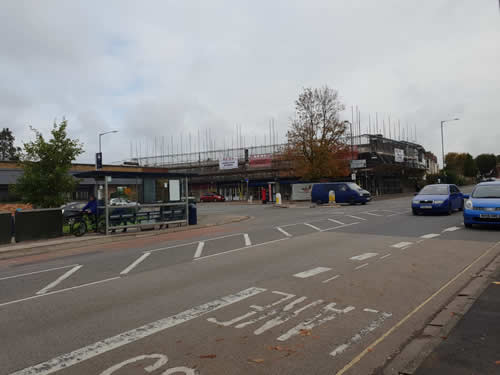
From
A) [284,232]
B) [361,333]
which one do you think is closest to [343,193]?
[284,232]

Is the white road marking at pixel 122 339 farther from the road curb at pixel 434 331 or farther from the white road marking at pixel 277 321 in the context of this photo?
the road curb at pixel 434 331

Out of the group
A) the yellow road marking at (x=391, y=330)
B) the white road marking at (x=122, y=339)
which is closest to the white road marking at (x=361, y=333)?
the yellow road marking at (x=391, y=330)

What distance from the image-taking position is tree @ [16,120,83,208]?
1709 centimetres

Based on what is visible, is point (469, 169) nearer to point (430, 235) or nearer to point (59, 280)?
point (430, 235)

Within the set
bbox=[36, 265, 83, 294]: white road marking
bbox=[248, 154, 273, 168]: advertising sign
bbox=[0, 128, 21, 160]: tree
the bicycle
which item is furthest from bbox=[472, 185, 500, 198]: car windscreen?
bbox=[0, 128, 21, 160]: tree

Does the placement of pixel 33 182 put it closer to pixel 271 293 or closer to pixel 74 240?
pixel 74 240

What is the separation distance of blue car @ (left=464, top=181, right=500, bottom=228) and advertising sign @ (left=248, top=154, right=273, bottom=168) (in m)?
43.5

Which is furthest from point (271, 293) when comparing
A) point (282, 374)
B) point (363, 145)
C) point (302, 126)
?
point (363, 145)

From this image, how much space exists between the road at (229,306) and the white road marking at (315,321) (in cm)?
1

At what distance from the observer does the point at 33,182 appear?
55.6ft

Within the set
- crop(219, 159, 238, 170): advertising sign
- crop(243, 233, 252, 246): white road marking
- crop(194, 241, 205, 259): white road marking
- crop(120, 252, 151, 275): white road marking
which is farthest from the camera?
crop(219, 159, 238, 170): advertising sign

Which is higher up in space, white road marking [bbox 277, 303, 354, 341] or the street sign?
the street sign

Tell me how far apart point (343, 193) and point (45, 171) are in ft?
77.2

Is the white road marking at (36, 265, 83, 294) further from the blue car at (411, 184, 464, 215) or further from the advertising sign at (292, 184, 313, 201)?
the advertising sign at (292, 184, 313, 201)
